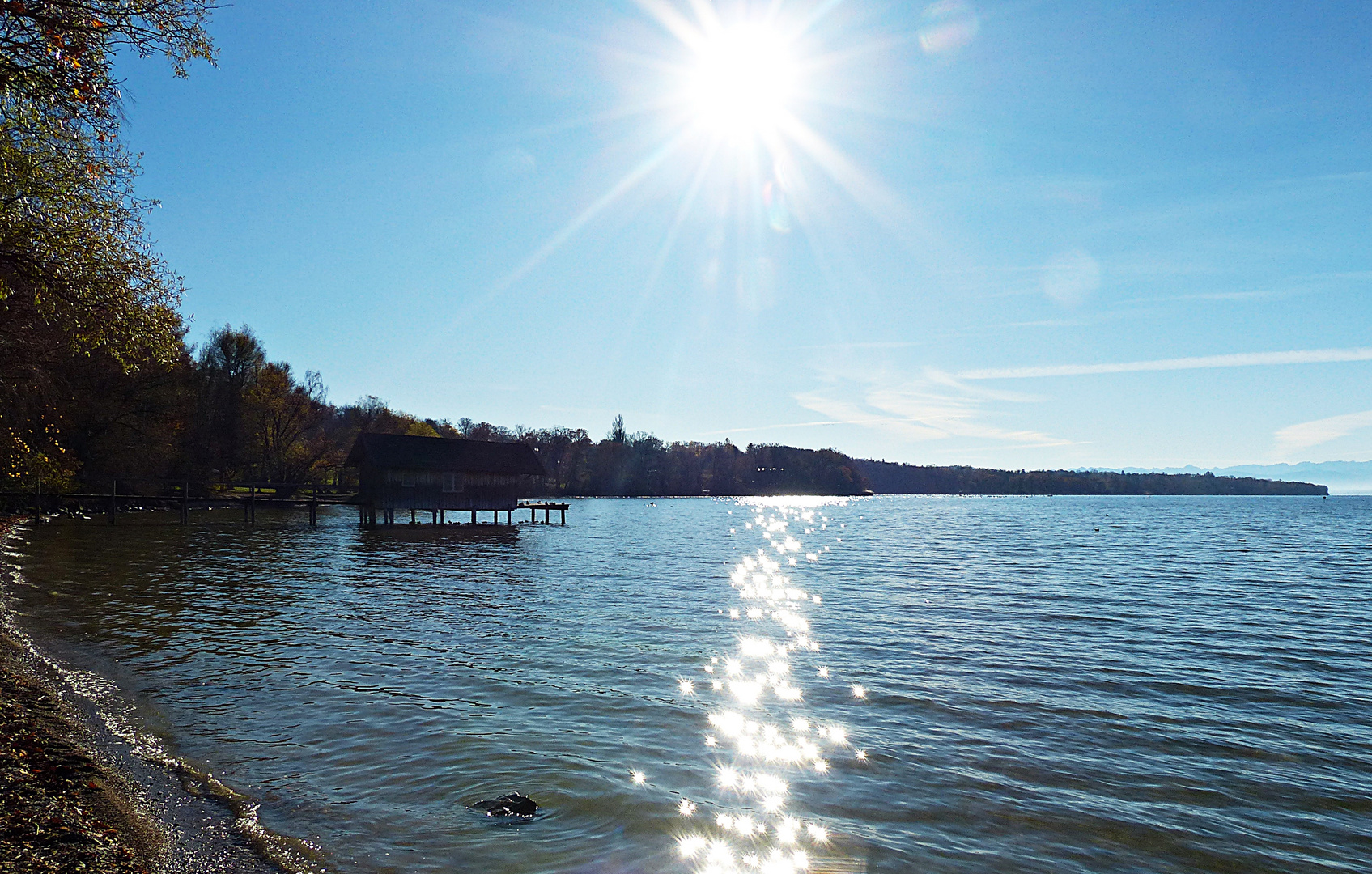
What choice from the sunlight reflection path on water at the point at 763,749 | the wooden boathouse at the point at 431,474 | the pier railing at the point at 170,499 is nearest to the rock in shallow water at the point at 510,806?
the sunlight reflection path on water at the point at 763,749

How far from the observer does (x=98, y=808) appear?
6773 millimetres

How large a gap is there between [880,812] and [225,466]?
8112cm

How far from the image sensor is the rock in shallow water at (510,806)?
8211 mm

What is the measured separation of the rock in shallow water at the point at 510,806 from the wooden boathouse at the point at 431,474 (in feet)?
159

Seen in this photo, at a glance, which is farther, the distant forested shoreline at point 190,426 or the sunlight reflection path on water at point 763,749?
the distant forested shoreline at point 190,426

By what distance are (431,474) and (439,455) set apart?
1587mm

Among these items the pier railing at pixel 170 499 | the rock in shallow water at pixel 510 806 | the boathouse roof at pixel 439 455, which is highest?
the boathouse roof at pixel 439 455

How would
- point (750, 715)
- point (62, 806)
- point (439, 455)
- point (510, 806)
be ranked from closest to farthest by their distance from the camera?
point (62, 806) → point (510, 806) → point (750, 715) → point (439, 455)

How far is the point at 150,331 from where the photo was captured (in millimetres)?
12531

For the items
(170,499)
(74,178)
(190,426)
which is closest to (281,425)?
(190,426)

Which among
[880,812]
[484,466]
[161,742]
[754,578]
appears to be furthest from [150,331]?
[484,466]

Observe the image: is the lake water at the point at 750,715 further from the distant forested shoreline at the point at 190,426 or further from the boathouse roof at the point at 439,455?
the boathouse roof at the point at 439,455

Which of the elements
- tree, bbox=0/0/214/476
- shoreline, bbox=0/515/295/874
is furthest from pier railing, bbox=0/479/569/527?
shoreline, bbox=0/515/295/874

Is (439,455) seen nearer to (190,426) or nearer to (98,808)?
(190,426)
